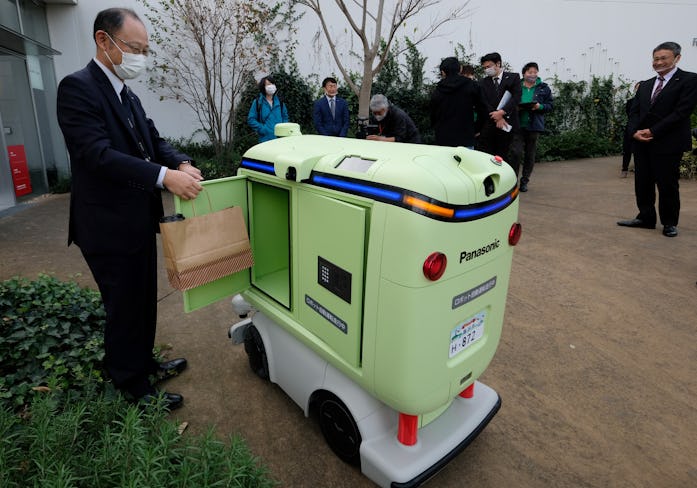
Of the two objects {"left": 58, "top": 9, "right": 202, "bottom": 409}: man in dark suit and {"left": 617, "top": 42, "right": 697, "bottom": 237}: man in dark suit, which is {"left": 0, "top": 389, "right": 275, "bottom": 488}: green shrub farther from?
{"left": 617, "top": 42, "right": 697, "bottom": 237}: man in dark suit

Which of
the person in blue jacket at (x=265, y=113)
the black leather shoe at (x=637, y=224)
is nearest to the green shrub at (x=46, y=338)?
the person in blue jacket at (x=265, y=113)

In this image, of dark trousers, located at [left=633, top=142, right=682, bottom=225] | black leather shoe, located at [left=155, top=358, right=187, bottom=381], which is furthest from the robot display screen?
dark trousers, located at [left=633, top=142, right=682, bottom=225]

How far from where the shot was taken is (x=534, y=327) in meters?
3.52

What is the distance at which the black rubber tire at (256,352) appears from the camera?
2.74 meters

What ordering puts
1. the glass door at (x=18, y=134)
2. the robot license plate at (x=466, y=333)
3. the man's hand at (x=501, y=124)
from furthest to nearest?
the glass door at (x=18, y=134) → the man's hand at (x=501, y=124) → the robot license plate at (x=466, y=333)

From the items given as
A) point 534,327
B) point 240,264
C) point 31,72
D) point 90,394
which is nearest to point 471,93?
point 534,327

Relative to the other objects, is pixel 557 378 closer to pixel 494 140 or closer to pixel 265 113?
pixel 494 140

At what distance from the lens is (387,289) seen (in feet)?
5.54

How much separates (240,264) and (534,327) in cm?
241

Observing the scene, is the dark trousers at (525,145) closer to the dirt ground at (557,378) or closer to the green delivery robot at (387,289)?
the dirt ground at (557,378)

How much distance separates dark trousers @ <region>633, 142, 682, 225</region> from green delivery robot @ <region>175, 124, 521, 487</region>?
4.39 metres

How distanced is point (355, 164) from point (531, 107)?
6.74 m

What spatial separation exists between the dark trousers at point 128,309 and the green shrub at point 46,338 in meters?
0.18

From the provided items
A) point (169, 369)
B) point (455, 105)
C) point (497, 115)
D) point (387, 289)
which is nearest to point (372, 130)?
point (455, 105)
